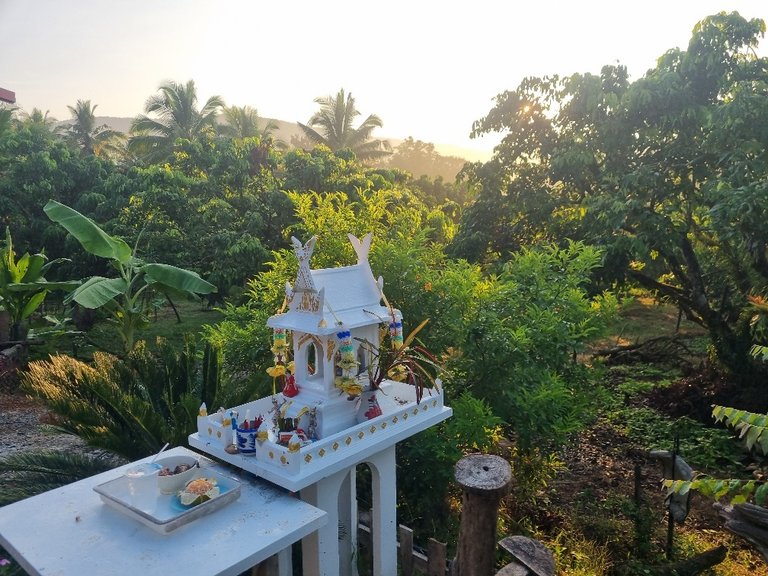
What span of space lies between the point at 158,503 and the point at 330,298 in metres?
1.94

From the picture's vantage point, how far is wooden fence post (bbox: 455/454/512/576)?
4.06 meters

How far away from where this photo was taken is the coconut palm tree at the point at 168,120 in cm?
2730

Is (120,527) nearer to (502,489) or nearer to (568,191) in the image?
(502,489)

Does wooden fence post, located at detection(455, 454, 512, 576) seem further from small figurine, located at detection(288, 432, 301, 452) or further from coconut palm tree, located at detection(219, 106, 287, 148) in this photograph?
coconut palm tree, located at detection(219, 106, 287, 148)

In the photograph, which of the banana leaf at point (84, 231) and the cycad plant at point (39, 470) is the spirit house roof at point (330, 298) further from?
the banana leaf at point (84, 231)

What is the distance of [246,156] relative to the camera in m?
16.0

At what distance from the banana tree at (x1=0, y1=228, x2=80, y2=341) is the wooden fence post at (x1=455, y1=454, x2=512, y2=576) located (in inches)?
386

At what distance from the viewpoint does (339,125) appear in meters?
29.3

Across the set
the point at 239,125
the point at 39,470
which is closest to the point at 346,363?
the point at 39,470

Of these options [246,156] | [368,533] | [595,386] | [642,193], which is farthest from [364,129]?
[368,533]

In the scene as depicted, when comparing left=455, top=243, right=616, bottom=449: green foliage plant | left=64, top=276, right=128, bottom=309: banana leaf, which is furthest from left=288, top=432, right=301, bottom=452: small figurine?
left=64, top=276, right=128, bottom=309: banana leaf

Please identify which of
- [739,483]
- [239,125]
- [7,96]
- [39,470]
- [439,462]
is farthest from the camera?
[239,125]

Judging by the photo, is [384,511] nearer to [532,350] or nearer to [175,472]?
[175,472]

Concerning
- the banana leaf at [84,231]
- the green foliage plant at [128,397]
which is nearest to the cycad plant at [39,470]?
the green foliage plant at [128,397]
